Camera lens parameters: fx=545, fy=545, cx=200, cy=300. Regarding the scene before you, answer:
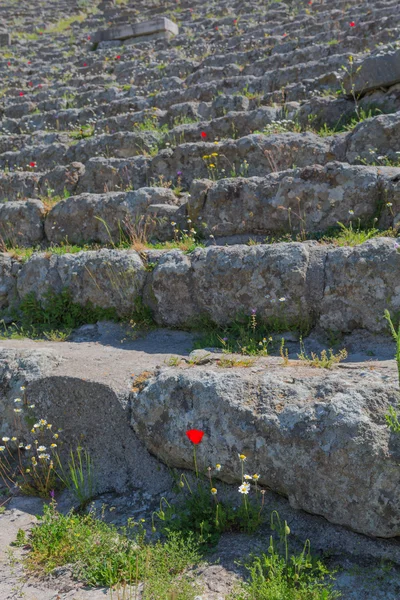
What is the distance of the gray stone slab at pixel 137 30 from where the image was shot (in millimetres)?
15445

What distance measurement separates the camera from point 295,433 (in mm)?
2893

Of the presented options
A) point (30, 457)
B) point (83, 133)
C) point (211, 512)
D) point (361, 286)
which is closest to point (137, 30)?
point (83, 133)

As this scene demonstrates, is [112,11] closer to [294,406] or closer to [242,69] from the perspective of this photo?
[242,69]

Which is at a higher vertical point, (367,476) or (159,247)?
(159,247)

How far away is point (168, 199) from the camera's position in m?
6.00

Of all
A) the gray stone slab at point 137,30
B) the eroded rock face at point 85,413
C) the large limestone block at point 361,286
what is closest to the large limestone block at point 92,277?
the eroded rock face at point 85,413

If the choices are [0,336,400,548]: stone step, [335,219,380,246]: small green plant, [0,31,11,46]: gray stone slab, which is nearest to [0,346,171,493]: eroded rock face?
A: [0,336,400,548]: stone step

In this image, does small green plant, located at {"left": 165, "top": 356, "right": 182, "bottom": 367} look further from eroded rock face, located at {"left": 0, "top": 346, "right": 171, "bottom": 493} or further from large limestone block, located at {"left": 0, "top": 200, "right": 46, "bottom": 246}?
large limestone block, located at {"left": 0, "top": 200, "right": 46, "bottom": 246}

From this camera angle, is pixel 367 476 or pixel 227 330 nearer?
pixel 367 476

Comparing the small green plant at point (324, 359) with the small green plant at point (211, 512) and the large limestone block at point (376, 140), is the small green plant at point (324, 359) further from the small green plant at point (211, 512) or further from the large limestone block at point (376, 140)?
the large limestone block at point (376, 140)

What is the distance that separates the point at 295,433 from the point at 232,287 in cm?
170

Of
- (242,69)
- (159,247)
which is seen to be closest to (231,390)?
(159,247)

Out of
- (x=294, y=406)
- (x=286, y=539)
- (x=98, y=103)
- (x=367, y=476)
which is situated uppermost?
(x=98, y=103)

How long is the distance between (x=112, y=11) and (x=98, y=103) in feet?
35.8
